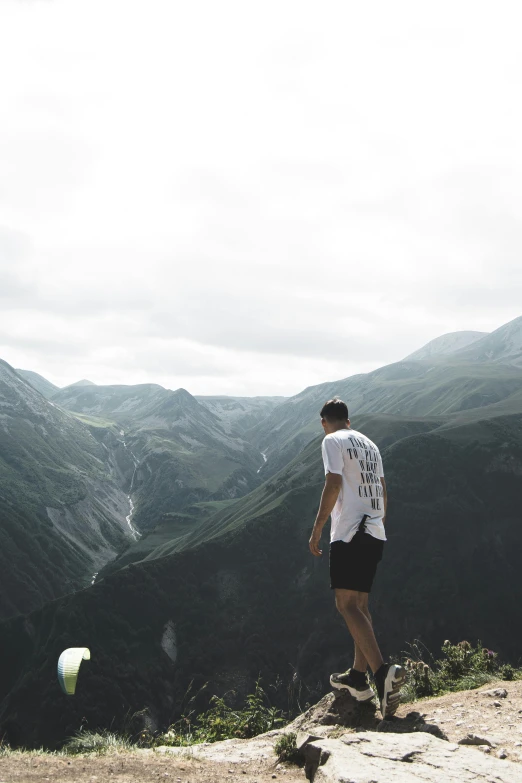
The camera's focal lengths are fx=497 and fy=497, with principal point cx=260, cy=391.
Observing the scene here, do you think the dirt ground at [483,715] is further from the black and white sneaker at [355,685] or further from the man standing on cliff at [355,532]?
the man standing on cliff at [355,532]

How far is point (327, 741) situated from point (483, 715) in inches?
109

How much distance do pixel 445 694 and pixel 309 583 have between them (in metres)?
106

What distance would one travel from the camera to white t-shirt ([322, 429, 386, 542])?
690cm

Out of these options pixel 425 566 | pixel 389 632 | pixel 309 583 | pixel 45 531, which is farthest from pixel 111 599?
pixel 45 531

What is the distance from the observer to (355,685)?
7242mm

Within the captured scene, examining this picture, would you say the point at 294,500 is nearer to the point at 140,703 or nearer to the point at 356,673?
the point at 140,703

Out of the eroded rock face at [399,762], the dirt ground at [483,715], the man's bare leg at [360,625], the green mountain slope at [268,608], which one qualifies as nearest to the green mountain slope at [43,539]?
the green mountain slope at [268,608]

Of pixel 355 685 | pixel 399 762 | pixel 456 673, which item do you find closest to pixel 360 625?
pixel 355 685

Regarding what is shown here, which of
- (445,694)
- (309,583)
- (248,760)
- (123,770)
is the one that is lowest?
(309,583)

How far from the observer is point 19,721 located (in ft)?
256

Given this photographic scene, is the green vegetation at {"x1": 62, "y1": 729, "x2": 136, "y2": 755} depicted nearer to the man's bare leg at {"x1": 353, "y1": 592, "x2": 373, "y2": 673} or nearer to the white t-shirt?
the man's bare leg at {"x1": 353, "y1": 592, "x2": 373, "y2": 673}

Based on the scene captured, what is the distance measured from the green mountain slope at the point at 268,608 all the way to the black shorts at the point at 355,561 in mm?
83745

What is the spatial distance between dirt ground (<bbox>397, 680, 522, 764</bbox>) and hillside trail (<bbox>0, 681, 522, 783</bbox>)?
12mm

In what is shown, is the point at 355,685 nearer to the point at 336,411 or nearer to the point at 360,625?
the point at 360,625
